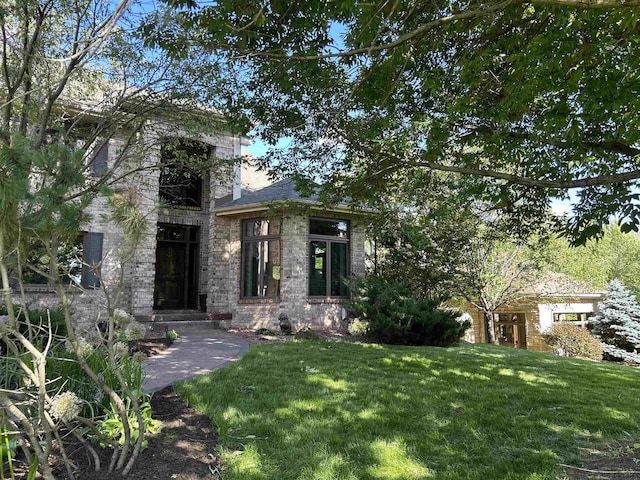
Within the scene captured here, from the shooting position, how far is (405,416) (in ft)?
14.0

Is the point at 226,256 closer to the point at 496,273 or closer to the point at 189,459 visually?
the point at 496,273

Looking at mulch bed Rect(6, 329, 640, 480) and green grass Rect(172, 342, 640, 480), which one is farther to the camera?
green grass Rect(172, 342, 640, 480)

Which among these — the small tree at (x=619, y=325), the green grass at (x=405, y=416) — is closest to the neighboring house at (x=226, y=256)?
the green grass at (x=405, y=416)

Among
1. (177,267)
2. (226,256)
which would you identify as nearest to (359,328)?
(226,256)

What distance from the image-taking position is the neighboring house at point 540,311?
17938mm

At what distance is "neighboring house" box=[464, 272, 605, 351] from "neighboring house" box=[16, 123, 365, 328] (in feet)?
29.2

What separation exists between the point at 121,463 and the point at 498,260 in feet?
49.6

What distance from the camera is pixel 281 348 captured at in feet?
26.5

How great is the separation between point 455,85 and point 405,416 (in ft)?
12.3

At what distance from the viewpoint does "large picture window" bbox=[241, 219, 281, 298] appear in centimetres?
1259

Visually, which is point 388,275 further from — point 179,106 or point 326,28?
point 326,28

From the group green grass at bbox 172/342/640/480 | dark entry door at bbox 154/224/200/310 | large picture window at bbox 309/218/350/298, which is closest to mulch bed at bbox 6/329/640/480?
green grass at bbox 172/342/640/480

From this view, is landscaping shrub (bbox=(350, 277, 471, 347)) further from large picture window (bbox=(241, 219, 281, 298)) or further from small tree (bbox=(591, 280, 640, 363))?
small tree (bbox=(591, 280, 640, 363))

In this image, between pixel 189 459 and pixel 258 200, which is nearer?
pixel 189 459
